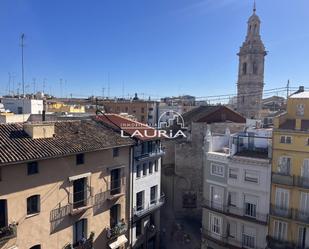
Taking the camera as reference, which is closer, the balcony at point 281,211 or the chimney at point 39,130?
the chimney at point 39,130

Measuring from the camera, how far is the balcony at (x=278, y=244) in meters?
25.5

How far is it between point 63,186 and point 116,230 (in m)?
6.74

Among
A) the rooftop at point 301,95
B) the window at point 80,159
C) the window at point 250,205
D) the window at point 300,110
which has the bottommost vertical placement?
the window at point 250,205

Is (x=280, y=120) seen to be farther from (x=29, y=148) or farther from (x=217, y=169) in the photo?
(x=29, y=148)

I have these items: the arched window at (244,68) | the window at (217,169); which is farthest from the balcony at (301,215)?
the arched window at (244,68)

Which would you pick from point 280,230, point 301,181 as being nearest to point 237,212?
point 280,230

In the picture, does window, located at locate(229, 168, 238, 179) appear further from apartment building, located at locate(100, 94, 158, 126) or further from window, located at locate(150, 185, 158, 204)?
apartment building, located at locate(100, 94, 158, 126)

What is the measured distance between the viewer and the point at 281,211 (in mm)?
26000

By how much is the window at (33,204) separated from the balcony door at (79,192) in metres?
3.06

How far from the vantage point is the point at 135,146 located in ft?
92.1

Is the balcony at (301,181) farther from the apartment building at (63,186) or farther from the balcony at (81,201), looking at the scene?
the balcony at (81,201)

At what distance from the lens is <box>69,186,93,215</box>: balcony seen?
2255cm

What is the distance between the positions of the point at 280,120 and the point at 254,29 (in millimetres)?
46963

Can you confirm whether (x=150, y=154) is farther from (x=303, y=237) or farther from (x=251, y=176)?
(x=303, y=237)
